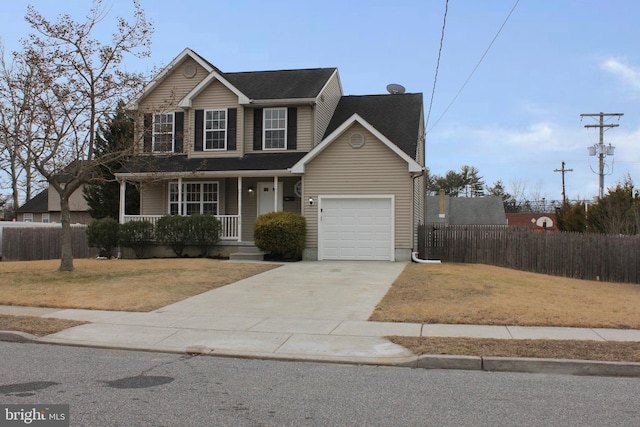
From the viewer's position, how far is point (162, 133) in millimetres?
17375

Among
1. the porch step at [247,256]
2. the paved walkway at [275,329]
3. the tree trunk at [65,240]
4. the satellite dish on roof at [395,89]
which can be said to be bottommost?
the paved walkway at [275,329]

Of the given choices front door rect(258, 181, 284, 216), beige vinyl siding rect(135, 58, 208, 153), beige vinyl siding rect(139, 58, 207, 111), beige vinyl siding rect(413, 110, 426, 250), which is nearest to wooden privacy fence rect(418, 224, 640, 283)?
beige vinyl siding rect(413, 110, 426, 250)

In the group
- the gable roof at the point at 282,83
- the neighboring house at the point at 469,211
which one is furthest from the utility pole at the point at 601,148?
the gable roof at the point at 282,83

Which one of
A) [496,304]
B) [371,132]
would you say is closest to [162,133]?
[371,132]

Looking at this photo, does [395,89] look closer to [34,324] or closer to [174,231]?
[174,231]

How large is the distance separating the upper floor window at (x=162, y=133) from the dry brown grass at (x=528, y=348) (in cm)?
1247

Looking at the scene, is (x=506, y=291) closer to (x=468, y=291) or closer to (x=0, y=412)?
(x=468, y=291)

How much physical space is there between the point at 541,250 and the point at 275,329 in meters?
14.7

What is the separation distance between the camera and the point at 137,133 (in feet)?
54.5

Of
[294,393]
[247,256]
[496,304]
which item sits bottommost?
[294,393]

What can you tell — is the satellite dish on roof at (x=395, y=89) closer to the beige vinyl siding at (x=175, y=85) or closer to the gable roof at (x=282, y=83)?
the gable roof at (x=282, y=83)

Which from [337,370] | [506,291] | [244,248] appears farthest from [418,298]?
[244,248]

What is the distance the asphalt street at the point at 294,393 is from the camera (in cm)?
479

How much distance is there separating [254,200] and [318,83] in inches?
225
